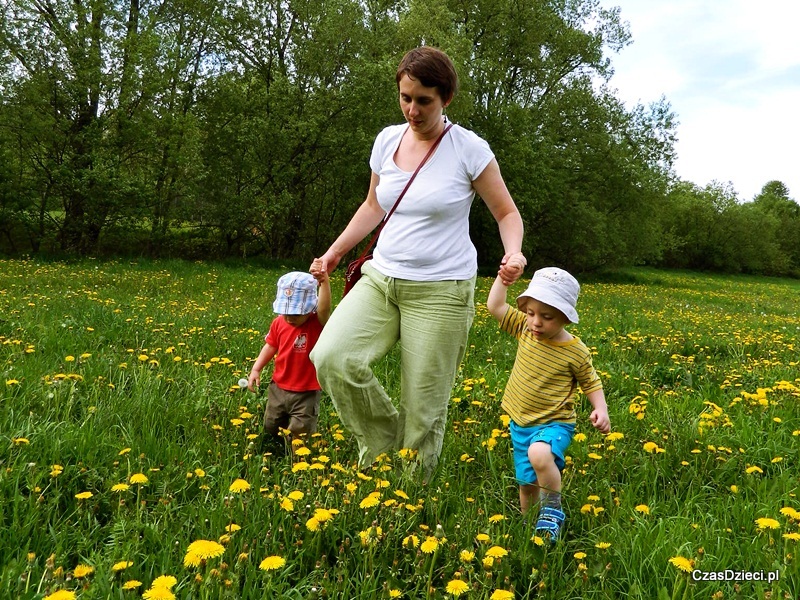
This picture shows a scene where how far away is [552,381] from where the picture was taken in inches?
101

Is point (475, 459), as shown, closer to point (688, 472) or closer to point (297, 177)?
point (688, 472)

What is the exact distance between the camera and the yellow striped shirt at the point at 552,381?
254cm

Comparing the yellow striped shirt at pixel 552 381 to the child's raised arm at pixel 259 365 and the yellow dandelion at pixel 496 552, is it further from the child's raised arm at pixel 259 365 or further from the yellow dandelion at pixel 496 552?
the child's raised arm at pixel 259 365

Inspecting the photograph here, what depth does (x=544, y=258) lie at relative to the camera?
82.5 feet

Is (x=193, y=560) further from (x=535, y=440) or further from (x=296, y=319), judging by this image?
(x=296, y=319)

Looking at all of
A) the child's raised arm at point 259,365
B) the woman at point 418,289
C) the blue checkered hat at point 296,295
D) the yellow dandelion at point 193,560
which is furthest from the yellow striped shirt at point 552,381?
the child's raised arm at point 259,365

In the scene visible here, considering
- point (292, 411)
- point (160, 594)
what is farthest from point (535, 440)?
point (160, 594)

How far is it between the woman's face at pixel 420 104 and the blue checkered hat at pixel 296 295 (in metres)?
1.13

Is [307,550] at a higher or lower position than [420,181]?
lower

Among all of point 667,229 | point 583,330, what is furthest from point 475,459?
point 667,229

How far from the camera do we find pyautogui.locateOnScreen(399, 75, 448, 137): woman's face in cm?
253

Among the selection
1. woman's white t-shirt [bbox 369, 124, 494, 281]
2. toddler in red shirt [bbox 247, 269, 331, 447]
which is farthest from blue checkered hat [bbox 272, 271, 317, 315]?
woman's white t-shirt [bbox 369, 124, 494, 281]

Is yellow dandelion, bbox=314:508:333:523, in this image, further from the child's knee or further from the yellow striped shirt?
the yellow striped shirt

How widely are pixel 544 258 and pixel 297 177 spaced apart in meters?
11.8
